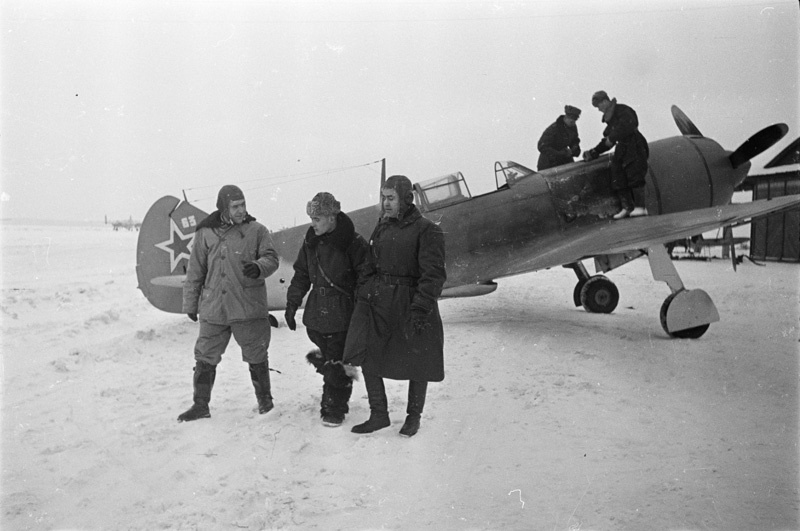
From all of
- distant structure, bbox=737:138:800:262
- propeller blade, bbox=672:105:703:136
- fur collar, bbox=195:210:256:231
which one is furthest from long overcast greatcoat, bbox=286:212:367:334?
distant structure, bbox=737:138:800:262

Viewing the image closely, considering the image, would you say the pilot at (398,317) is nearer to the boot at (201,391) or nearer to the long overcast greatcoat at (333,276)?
the long overcast greatcoat at (333,276)

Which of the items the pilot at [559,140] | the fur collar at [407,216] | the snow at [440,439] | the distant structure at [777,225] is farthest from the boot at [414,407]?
the distant structure at [777,225]

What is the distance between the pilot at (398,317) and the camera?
3.23 m

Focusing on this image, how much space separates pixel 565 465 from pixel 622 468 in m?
0.28

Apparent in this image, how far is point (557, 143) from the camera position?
7.57 m

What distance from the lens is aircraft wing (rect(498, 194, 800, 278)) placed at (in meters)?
5.15

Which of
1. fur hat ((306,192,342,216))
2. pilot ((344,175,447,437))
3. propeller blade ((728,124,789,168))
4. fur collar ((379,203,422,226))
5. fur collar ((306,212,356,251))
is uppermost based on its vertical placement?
propeller blade ((728,124,789,168))

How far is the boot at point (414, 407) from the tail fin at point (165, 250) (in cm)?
345

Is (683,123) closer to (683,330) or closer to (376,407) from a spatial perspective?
(683,330)

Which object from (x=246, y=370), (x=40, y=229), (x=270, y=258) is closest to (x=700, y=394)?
(x=270, y=258)

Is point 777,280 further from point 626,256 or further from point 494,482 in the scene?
point 494,482

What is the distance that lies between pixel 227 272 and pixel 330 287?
Answer: 747mm

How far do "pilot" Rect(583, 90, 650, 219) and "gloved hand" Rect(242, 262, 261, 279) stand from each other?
4.88m

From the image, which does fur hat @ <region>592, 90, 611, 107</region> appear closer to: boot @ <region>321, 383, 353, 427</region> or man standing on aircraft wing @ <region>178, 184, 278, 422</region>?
man standing on aircraft wing @ <region>178, 184, 278, 422</region>
